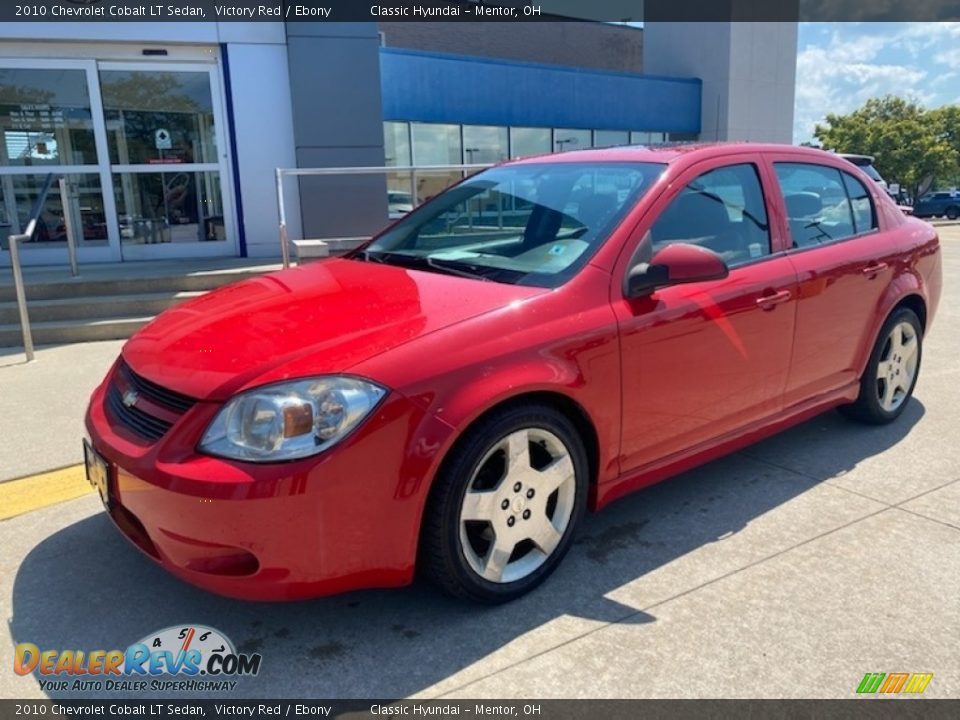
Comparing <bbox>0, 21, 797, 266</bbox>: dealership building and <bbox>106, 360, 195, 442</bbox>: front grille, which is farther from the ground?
<bbox>0, 21, 797, 266</bbox>: dealership building

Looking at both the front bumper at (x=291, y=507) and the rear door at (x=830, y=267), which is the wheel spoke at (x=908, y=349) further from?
the front bumper at (x=291, y=507)

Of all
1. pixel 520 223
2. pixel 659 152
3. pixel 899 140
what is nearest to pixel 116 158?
pixel 520 223

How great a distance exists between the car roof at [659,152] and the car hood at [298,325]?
3.46 ft

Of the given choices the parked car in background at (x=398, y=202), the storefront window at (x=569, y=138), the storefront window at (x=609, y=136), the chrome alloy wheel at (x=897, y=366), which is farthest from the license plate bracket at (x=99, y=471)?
the storefront window at (x=609, y=136)

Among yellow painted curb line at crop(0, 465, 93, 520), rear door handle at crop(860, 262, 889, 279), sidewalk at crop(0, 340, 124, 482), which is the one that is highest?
rear door handle at crop(860, 262, 889, 279)

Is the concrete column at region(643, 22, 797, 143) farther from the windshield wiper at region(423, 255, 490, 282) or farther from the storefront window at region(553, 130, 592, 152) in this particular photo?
the windshield wiper at region(423, 255, 490, 282)

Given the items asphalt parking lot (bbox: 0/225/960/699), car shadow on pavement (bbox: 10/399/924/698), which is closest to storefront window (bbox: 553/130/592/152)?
asphalt parking lot (bbox: 0/225/960/699)

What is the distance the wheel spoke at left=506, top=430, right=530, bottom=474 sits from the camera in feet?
8.67

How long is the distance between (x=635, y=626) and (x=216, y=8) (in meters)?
9.47

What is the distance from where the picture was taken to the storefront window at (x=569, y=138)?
19.7 metres

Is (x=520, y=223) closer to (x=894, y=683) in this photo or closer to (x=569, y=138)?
(x=894, y=683)

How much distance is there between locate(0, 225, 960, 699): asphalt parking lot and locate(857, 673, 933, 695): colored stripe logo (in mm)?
30

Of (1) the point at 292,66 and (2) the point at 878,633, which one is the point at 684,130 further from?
(2) the point at 878,633

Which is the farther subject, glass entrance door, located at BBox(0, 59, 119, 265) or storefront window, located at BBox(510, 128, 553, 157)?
storefront window, located at BBox(510, 128, 553, 157)
